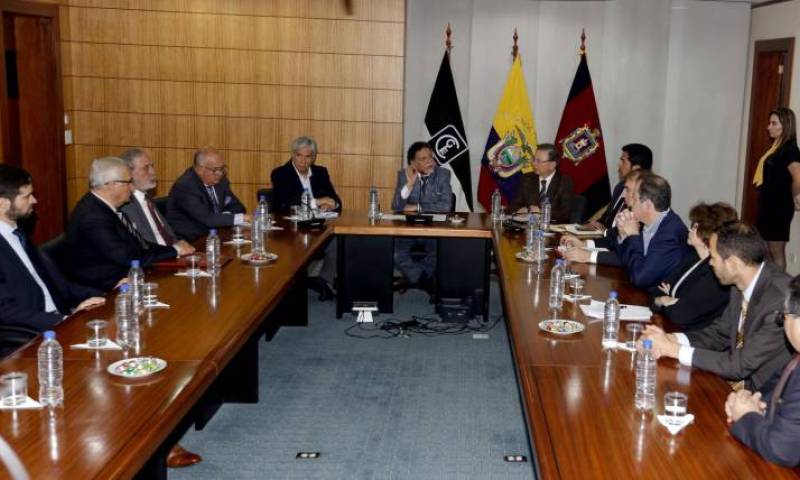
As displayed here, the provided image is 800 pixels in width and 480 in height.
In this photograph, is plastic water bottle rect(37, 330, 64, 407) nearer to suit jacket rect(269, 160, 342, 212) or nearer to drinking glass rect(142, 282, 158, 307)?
drinking glass rect(142, 282, 158, 307)

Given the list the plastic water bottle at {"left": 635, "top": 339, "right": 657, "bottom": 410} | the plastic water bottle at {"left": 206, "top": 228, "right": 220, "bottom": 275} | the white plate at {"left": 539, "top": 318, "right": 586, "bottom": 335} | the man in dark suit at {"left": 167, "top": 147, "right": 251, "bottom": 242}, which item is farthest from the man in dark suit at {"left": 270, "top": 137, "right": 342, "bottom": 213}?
the plastic water bottle at {"left": 635, "top": 339, "right": 657, "bottom": 410}

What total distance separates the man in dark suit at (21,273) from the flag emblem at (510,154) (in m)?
5.30

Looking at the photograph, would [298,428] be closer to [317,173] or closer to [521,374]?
[521,374]

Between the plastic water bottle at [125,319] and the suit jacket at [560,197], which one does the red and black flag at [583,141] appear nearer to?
the suit jacket at [560,197]

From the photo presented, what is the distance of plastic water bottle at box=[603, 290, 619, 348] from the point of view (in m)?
3.33

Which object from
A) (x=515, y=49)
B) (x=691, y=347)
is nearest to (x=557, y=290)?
(x=691, y=347)

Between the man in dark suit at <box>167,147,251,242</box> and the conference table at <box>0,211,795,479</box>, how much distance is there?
5.57 ft

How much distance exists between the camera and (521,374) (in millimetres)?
3041

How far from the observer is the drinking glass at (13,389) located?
2521 mm

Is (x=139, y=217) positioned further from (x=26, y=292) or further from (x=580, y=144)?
(x=580, y=144)

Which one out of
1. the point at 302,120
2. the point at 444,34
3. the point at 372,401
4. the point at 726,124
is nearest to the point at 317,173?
the point at 302,120

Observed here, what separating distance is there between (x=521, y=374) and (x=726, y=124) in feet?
21.7

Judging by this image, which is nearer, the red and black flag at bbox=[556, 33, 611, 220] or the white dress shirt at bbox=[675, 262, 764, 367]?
the white dress shirt at bbox=[675, 262, 764, 367]

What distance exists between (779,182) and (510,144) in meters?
2.69
